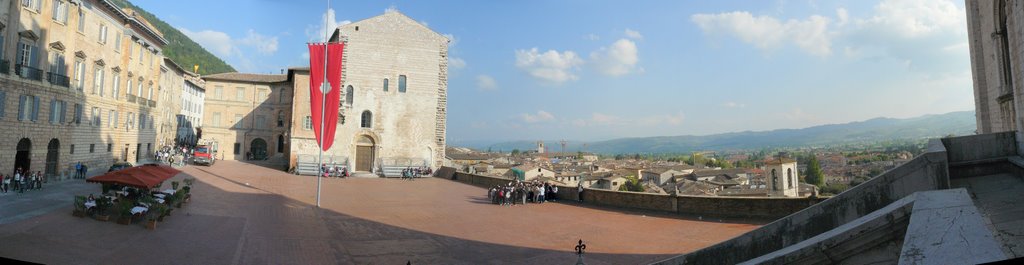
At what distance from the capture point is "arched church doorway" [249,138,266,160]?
52.7 m

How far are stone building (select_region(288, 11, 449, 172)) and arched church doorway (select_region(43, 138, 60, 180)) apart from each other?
14591 mm

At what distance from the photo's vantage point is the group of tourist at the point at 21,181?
1848 centimetres

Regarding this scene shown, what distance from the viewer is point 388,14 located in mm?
38250

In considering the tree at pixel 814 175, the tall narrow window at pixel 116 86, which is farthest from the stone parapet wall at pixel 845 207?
the tree at pixel 814 175

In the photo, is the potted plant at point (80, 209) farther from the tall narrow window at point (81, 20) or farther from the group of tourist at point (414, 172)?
the group of tourist at point (414, 172)

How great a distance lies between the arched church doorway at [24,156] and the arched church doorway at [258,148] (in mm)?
31913

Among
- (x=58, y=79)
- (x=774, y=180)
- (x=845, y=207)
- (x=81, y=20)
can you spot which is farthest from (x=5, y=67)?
(x=774, y=180)

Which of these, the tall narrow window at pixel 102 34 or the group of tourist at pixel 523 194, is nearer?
the group of tourist at pixel 523 194

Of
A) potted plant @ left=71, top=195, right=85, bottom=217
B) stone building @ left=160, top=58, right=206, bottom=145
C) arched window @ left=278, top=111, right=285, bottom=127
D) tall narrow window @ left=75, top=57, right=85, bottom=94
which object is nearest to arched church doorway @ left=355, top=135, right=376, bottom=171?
tall narrow window @ left=75, top=57, right=85, bottom=94

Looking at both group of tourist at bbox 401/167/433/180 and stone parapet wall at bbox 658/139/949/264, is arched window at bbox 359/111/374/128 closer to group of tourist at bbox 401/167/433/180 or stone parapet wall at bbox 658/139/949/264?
group of tourist at bbox 401/167/433/180

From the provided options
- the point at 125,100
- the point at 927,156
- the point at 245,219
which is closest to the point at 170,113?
the point at 125,100

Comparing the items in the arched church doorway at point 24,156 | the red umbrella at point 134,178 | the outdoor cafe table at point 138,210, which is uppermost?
the arched church doorway at point 24,156

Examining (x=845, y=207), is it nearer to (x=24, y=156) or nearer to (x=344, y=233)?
(x=344, y=233)

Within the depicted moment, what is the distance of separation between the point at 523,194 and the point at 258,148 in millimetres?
44278
